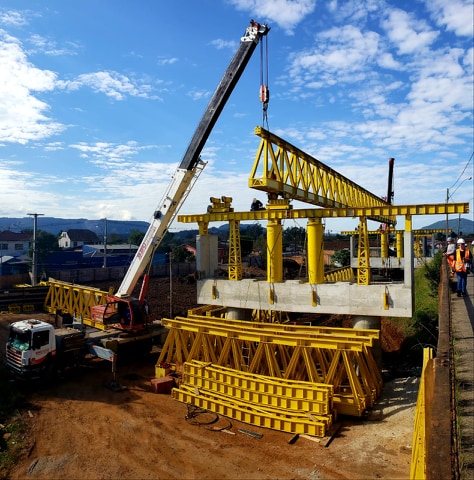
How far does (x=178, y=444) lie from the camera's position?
33.9 ft

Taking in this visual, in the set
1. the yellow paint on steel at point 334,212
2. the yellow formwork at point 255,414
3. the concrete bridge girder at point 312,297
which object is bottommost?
the yellow formwork at point 255,414

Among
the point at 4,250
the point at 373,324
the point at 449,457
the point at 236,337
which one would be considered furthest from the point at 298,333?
the point at 4,250

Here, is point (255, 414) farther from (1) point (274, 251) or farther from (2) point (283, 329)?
(1) point (274, 251)

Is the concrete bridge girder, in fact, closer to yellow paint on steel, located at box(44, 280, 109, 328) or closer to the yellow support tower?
the yellow support tower

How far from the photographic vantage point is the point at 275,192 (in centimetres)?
1533

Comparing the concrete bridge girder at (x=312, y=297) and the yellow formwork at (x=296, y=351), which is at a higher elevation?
the concrete bridge girder at (x=312, y=297)

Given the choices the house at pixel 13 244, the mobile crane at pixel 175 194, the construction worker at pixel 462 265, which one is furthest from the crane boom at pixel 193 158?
the house at pixel 13 244

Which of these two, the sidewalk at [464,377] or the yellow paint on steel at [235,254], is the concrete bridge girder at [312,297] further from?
the sidewalk at [464,377]

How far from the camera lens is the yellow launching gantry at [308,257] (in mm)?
13555

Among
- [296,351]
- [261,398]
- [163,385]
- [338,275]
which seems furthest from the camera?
[338,275]

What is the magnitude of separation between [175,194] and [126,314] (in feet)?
18.1

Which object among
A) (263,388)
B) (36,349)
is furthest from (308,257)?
(36,349)

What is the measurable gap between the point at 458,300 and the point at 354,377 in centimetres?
455

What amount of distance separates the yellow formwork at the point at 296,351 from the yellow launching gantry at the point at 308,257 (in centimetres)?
144
